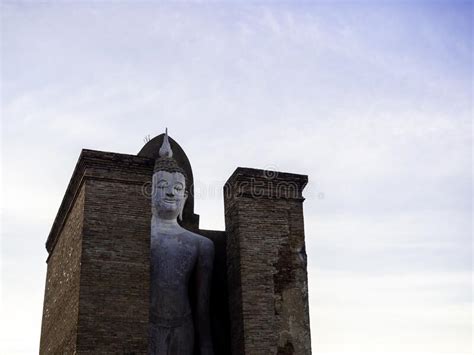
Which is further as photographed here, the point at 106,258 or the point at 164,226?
the point at 164,226

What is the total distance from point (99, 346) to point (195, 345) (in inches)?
79.5

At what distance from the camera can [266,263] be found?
9.75m

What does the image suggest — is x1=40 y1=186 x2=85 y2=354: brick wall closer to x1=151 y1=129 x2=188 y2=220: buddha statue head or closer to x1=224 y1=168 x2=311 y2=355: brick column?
x1=151 y1=129 x2=188 y2=220: buddha statue head

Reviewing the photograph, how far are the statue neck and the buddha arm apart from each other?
44 centimetres

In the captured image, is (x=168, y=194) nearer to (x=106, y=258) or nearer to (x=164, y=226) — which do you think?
(x=164, y=226)

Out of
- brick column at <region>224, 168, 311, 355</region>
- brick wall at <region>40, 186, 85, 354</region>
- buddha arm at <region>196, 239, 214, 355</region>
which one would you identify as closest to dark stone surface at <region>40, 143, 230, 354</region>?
brick wall at <region>40, 186, 85, 354</region>

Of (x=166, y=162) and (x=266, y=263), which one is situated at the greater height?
(x=166, y=162)

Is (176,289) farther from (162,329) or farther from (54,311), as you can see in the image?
(54,311)

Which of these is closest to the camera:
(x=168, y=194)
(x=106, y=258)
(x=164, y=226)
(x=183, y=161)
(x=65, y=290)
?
(x=106, y=258)

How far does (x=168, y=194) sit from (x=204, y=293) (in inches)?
60.0

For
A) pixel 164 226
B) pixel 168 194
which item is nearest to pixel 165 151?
pixel 168 194

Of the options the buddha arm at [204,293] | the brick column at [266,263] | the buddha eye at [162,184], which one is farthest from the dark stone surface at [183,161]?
the brick column at [266,263]

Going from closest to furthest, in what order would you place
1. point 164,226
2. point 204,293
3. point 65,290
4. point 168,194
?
point 65,290, point 204,293, point 164,226, point 168,194

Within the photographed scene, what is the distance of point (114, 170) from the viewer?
9.23 meters
